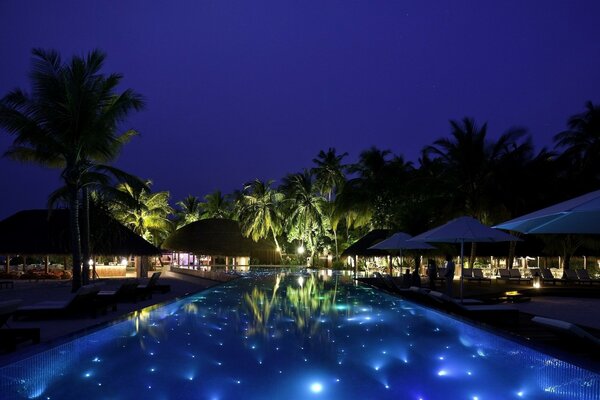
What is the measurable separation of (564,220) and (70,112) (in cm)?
1331

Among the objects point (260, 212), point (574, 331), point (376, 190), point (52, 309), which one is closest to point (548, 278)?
point (376, 190)

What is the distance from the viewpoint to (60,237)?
24891mm

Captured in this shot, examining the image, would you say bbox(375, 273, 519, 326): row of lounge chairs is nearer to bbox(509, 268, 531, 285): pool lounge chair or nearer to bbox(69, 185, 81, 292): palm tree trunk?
bbox(509, 268, 531, 285): pool lounge chair

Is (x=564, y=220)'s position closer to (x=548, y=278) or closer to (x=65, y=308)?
(x=65, y=308)

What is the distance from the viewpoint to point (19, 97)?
50.6 ft

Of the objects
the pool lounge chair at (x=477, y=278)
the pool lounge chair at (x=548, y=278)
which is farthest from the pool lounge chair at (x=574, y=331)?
the pool lounge chair at (x=548, y=278)

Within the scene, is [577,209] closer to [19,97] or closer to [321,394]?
[321,394]

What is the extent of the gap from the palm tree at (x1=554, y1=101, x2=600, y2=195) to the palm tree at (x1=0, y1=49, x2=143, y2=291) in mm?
19557

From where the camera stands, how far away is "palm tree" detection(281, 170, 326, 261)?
41250 mm

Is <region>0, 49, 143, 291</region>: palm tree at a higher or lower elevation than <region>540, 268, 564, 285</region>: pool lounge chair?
higher

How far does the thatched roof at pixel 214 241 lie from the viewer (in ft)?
114

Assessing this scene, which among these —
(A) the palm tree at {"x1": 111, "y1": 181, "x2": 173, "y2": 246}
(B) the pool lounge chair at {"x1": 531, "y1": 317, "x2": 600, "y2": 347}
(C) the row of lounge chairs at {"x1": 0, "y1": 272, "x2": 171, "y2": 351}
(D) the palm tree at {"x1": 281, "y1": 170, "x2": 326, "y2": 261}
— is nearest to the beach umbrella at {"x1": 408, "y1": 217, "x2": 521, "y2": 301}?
(B) the pool lounge chair at {"x1": 531, "y1": 317, "x2": 600, "y2": 347}

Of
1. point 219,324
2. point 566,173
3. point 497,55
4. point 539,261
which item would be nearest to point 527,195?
point 566,173

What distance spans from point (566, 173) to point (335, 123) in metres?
115
